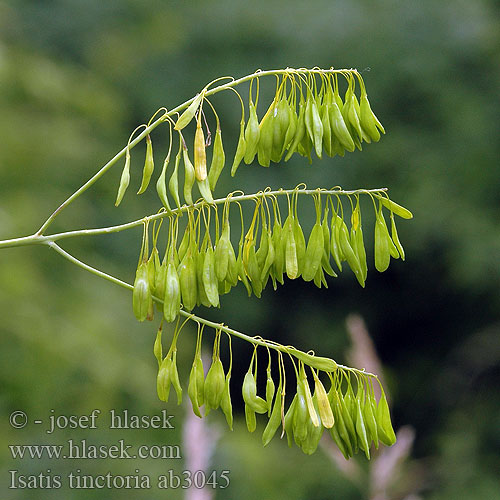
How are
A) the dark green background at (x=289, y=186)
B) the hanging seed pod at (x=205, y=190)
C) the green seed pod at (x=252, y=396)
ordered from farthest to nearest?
1. the dark green background at (x=289, y=186)
2. the green seed pod at (x=252, y=396)
3. the hanging seed pod at (x=205, y=190)

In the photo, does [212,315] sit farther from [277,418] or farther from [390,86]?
[277,418]

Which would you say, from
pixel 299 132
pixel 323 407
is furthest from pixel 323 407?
pixel 299 132

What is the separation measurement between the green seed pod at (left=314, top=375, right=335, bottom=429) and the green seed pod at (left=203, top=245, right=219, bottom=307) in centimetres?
18

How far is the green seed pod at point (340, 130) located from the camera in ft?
3.44

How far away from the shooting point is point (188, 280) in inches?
41.3

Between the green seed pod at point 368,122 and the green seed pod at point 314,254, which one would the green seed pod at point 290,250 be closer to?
the green seed pod at point 314,254

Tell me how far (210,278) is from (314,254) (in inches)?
5.5

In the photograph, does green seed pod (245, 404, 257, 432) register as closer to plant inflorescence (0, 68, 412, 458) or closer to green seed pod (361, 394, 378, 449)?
plant inflorescence (0, 68, 412, 458)

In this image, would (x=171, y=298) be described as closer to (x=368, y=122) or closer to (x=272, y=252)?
(x=272, y=252)

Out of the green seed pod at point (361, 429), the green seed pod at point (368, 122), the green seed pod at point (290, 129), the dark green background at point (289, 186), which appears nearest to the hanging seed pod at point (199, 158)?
the green seed pod at point (290, 129)

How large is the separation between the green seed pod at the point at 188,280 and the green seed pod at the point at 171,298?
1 centimetres

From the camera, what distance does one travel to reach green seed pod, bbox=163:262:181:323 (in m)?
1.02

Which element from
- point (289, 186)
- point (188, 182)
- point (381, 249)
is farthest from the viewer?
point (289, 186)

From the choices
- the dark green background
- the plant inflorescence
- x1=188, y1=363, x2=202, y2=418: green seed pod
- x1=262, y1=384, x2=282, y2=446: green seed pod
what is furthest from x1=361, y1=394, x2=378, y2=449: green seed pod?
the dark green background
